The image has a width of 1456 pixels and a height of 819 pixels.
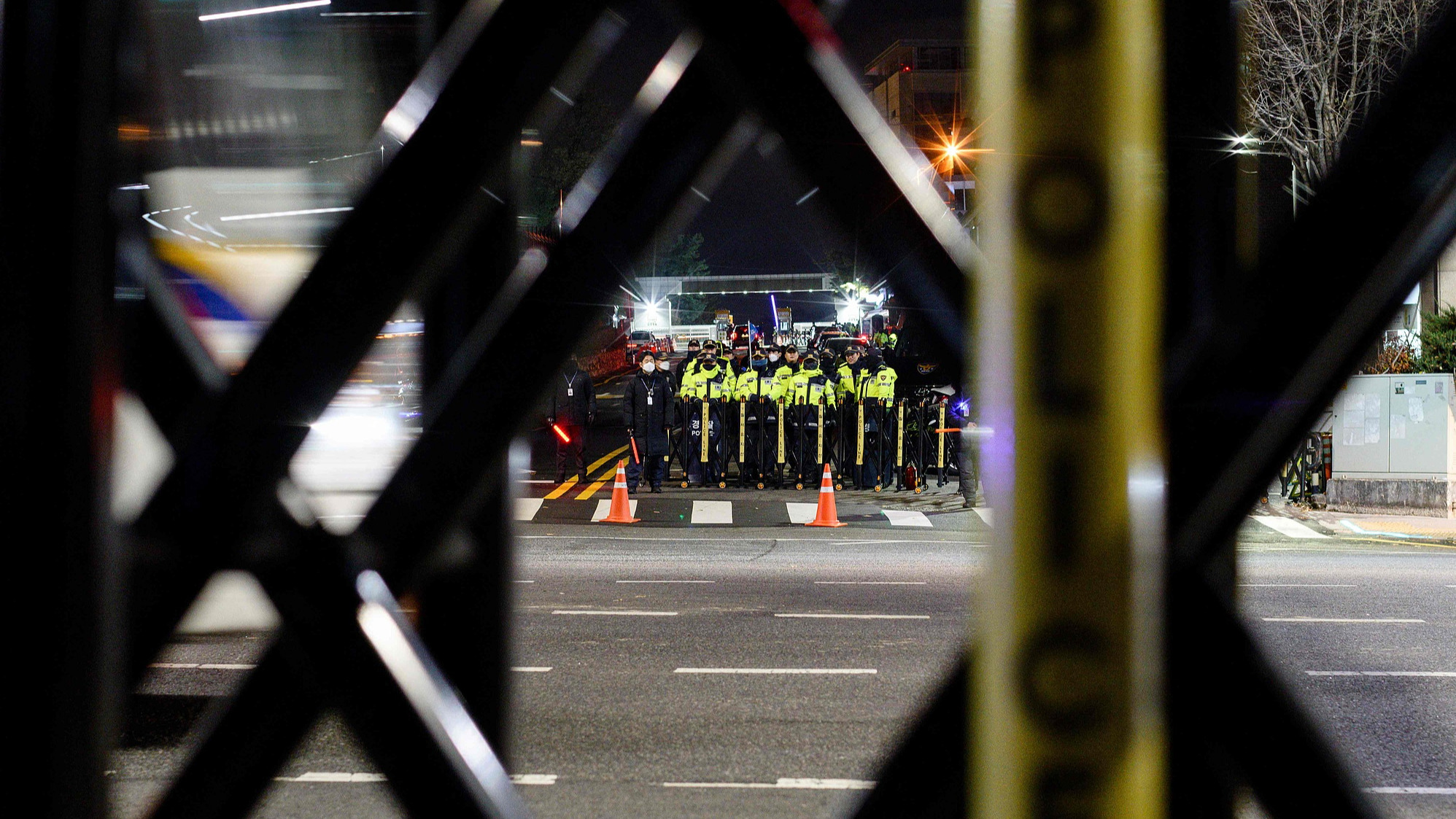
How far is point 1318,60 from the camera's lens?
71.8 ft

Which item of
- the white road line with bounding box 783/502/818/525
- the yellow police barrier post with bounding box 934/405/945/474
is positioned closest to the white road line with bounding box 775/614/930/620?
the white road line with bounding box 783/502/818/525

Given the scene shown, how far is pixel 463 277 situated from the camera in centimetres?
116

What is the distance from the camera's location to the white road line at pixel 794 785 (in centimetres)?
521

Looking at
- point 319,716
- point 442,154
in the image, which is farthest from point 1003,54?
point 319,716

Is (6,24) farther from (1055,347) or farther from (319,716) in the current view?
(1055,347)

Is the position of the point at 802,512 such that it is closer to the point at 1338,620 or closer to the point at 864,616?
the point at 864,616

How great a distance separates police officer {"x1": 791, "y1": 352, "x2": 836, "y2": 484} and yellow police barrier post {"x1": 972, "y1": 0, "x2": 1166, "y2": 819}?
17.9 m

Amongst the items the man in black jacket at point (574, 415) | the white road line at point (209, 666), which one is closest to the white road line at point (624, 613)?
the white road line at point (209, 666)

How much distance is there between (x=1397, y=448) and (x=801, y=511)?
7.91m

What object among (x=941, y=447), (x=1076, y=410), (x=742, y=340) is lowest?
(x=941, y=447)

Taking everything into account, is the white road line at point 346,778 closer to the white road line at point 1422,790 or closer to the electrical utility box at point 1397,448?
the white road line at point 1422,790

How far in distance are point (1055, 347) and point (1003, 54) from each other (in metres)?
0.16

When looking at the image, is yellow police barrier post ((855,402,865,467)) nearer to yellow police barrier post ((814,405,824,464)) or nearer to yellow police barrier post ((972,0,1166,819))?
yellow police barrier post ((814,405,824,464))

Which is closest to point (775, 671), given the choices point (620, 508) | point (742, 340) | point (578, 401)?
point (620, 508)
